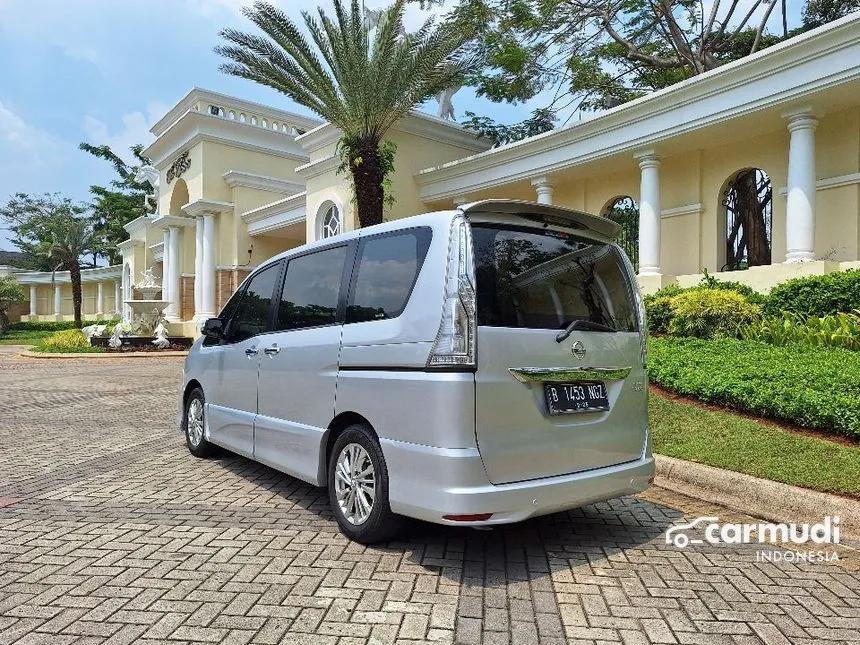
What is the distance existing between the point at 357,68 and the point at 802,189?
9459mm

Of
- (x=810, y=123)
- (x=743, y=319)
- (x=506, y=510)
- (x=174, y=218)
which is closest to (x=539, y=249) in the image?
(x=506, y=510)

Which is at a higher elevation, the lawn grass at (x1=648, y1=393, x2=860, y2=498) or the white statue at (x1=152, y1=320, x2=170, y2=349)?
the white statue at (x1=152, y1=320, x2=170, y2=349)

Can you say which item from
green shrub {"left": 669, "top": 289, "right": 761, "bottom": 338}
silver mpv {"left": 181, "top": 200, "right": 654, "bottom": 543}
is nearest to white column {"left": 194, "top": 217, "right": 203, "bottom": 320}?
green shrub {"left": 669, "top": 289, "right": 761, "bottom": 338}

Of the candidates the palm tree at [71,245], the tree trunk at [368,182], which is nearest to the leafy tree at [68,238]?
the palm tree at [71,245]

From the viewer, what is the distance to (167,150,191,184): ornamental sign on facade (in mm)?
25453

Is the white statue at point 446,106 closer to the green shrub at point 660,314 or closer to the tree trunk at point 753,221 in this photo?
the tree trunk at point 753,221

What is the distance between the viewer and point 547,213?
3566 millimetres

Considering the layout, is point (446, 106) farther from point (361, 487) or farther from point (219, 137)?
point (361, 487)

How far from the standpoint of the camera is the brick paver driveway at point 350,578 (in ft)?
8.42

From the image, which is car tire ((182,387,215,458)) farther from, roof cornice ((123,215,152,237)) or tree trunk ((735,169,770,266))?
roof cornice ((123,215,152,237))

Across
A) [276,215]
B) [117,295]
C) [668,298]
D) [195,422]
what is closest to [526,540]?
[195,422]

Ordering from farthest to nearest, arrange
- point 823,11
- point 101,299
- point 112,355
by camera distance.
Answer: point 101,299 < point 112,355 < point 823,11

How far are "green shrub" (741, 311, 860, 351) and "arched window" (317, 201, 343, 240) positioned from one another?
11.5 meters

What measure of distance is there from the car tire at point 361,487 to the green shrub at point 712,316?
746cm
